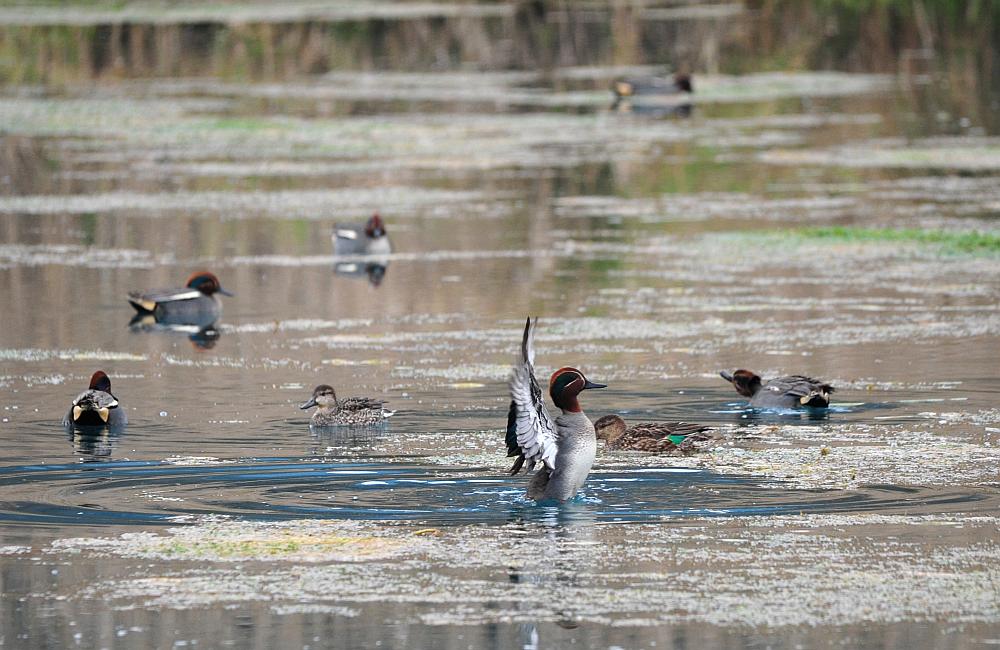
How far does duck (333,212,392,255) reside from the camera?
19219 mm

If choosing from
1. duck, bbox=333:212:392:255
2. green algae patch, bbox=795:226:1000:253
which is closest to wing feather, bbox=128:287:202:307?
duck, bbox=333:212:392:255

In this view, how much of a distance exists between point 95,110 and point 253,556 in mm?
27483

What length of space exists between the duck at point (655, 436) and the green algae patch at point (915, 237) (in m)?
8.32

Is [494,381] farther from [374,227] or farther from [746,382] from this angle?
[374,227]

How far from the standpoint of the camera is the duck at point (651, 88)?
35.6 m

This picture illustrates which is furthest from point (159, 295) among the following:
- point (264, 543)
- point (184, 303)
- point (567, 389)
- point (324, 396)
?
point (264, 543)

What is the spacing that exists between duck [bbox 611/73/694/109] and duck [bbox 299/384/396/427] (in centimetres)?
2399

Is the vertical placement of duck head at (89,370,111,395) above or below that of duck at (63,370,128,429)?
above

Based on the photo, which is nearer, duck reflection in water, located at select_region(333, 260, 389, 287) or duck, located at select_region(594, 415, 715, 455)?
duck, located at select_region(594, 415, 715, 455)

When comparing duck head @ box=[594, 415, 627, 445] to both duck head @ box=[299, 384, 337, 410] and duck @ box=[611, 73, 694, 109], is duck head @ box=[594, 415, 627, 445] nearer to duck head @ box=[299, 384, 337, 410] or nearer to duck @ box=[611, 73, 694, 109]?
duck head @ box=[299, 384, 337, 410]

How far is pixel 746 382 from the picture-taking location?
12.3 m

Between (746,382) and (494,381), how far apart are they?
Answer: 66.5 inches

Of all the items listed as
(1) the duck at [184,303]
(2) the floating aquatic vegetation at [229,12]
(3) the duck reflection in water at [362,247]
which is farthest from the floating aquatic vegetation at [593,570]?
(2) the floating aquatic vegetation at [229,12]

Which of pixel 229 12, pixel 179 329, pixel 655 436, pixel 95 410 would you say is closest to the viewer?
pixel 655 436
